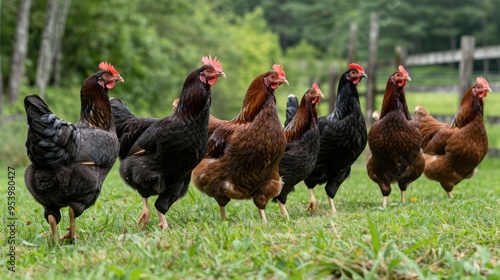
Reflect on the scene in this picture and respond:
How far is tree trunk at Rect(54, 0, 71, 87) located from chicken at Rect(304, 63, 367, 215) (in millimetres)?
13886

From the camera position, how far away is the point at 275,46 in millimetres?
37844

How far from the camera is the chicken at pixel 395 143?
7.71 metres

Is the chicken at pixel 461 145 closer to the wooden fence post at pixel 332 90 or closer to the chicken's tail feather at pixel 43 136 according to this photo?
the chicken's tail feather at pixel 43 136

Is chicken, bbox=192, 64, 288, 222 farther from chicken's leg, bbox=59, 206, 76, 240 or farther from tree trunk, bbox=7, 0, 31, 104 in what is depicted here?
tree trunk, bbox=7, 0, 31, 104

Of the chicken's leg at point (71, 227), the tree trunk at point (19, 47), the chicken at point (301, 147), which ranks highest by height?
the tree trunk at point (19, 47)

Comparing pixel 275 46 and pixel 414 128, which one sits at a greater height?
pixel 275 46

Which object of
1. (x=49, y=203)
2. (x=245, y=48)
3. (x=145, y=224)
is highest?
(x=245, y=48)

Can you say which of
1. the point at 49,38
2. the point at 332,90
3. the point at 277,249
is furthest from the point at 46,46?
the point at 277,249

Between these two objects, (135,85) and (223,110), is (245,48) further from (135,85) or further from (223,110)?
(135,85)

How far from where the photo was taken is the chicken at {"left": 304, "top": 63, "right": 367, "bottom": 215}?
24.3 feet

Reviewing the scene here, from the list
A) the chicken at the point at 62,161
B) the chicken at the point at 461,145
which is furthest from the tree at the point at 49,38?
the chicken at the point at 62,161

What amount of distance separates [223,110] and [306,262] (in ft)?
77.9

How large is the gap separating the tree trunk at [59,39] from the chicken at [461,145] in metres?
14.1

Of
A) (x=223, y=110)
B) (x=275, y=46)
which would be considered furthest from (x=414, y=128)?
(x=275, y=46)
